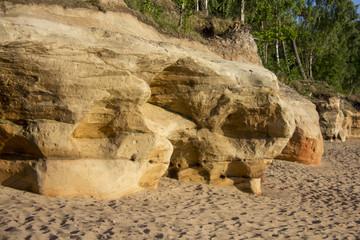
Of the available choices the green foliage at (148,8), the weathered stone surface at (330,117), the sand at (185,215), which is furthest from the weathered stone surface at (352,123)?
the green foliage at (148,8)

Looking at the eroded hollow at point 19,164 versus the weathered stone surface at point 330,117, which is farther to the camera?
the weathered stone surface at point 330,117

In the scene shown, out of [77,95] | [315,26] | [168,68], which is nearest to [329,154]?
[168,68]

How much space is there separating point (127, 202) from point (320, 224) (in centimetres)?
288

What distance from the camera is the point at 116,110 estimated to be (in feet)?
17.8

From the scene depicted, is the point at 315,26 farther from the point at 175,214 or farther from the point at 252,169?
the point at 175,214

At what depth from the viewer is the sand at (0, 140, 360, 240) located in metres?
3.94

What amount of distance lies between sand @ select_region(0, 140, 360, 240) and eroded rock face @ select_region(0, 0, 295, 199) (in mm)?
372

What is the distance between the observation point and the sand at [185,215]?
3.94 meters

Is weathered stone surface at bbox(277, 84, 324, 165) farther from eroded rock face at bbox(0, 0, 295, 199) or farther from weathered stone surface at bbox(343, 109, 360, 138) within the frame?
weathered stone surface at bbox(343, 109, 360, 138)

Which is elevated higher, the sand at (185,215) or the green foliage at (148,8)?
the green foliage at (148,8)

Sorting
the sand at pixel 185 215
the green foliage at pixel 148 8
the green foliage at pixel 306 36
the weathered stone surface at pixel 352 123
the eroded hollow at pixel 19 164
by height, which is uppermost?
the green foliage at pixel 306 36

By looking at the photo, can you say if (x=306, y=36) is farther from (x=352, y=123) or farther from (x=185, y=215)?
(x=185, y=215)

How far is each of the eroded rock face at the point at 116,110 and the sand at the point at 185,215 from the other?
0.37 metres

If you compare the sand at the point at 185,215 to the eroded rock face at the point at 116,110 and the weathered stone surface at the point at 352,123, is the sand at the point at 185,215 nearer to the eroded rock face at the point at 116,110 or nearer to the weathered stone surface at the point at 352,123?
the eroded rock face at the point at 116,110
